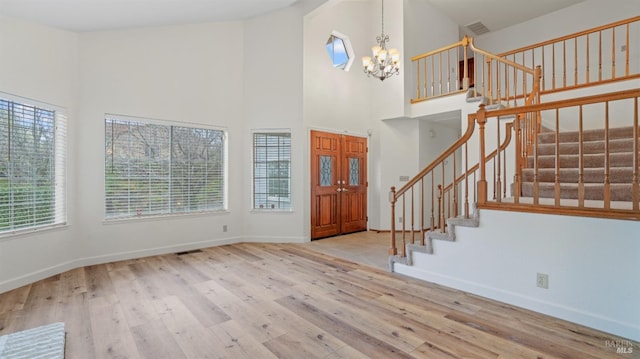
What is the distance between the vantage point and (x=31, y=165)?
361 centimetres

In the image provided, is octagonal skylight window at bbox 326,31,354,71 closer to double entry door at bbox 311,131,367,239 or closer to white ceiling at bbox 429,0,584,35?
double entry door at bbox 311,131,367,239

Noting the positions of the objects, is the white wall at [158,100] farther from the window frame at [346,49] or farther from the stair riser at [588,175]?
the stair riser at [588,175]

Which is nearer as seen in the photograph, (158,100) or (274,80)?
(158,100)

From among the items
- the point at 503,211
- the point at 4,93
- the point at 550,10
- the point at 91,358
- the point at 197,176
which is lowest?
the point at 91,358

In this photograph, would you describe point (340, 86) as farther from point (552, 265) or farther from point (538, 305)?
point (538, 305)

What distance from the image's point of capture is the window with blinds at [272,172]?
567 cm

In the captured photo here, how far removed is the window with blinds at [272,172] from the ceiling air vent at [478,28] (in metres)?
5.67

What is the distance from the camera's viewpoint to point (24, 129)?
11.6 feet

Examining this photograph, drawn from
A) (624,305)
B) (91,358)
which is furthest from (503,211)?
(91,358)

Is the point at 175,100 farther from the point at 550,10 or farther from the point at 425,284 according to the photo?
the point at 550,10

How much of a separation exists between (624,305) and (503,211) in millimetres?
1044

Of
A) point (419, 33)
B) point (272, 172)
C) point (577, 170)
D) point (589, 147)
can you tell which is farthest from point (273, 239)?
point (419, 33)

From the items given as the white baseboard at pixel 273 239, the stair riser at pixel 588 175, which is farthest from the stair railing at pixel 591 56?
the white baseboard at pixel 273 239

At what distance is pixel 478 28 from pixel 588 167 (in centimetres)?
564
